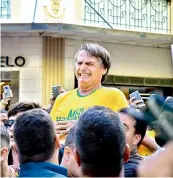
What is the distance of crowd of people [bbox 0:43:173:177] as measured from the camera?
1.93 metres

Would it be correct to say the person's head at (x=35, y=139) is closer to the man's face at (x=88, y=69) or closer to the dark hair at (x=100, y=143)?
the dark hair at (x=100, y=143)

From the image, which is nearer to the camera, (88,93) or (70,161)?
(70,161)

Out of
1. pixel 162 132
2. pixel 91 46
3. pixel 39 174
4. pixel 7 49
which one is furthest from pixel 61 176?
pixel 7 49

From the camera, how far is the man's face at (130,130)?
13.0ft

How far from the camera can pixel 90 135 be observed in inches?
99.1

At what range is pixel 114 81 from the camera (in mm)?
15258

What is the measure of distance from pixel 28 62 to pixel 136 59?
9.96ft

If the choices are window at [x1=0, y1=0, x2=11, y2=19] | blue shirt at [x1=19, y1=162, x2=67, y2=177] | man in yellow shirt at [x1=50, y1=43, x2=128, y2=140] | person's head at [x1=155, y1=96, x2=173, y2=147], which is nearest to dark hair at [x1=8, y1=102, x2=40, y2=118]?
man in yellow shirt at [x1=50, y1=43, x2=128, y2=140]

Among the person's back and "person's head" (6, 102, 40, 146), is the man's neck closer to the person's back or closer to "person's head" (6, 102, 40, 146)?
"person's head" (6, 102, 40, 146)

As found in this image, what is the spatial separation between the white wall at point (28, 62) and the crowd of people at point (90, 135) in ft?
32.0

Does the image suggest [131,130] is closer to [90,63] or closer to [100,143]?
[90,63]

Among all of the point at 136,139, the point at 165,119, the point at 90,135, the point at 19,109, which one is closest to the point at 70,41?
the point at 19,109

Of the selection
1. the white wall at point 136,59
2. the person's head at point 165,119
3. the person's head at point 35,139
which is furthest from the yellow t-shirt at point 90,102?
the white wall at point 136,59

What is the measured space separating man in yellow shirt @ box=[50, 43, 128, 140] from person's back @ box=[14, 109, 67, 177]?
47.3 inches
